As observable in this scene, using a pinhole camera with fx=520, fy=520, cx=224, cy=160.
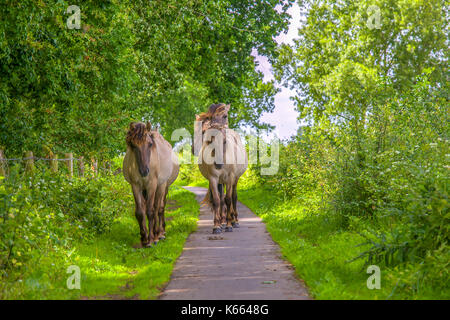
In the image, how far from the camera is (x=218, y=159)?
508 inches

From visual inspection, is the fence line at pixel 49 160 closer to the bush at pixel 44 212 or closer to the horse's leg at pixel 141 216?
the bush at pixel 44 212

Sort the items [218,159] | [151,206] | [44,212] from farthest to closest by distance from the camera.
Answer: [218,159] → [151,206] → [44,212]

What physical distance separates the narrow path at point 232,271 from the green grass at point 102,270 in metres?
0.27

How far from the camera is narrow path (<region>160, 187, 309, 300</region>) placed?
6.25 meters

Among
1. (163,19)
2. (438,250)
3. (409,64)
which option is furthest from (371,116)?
(409,64)

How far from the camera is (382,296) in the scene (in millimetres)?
5863

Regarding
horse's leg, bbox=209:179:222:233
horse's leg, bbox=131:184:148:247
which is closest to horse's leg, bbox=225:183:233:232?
horse's leg, bbox=209:179:222:233

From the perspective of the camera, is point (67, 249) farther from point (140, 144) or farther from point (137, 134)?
point (137, 134)

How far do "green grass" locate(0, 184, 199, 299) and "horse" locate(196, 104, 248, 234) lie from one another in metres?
1.55

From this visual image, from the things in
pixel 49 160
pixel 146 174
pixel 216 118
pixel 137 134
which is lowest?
pixel 146 174

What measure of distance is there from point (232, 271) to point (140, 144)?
382 centimetres

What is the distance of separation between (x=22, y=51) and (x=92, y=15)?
4272 millimetres

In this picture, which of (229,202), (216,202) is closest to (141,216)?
(216,202)
